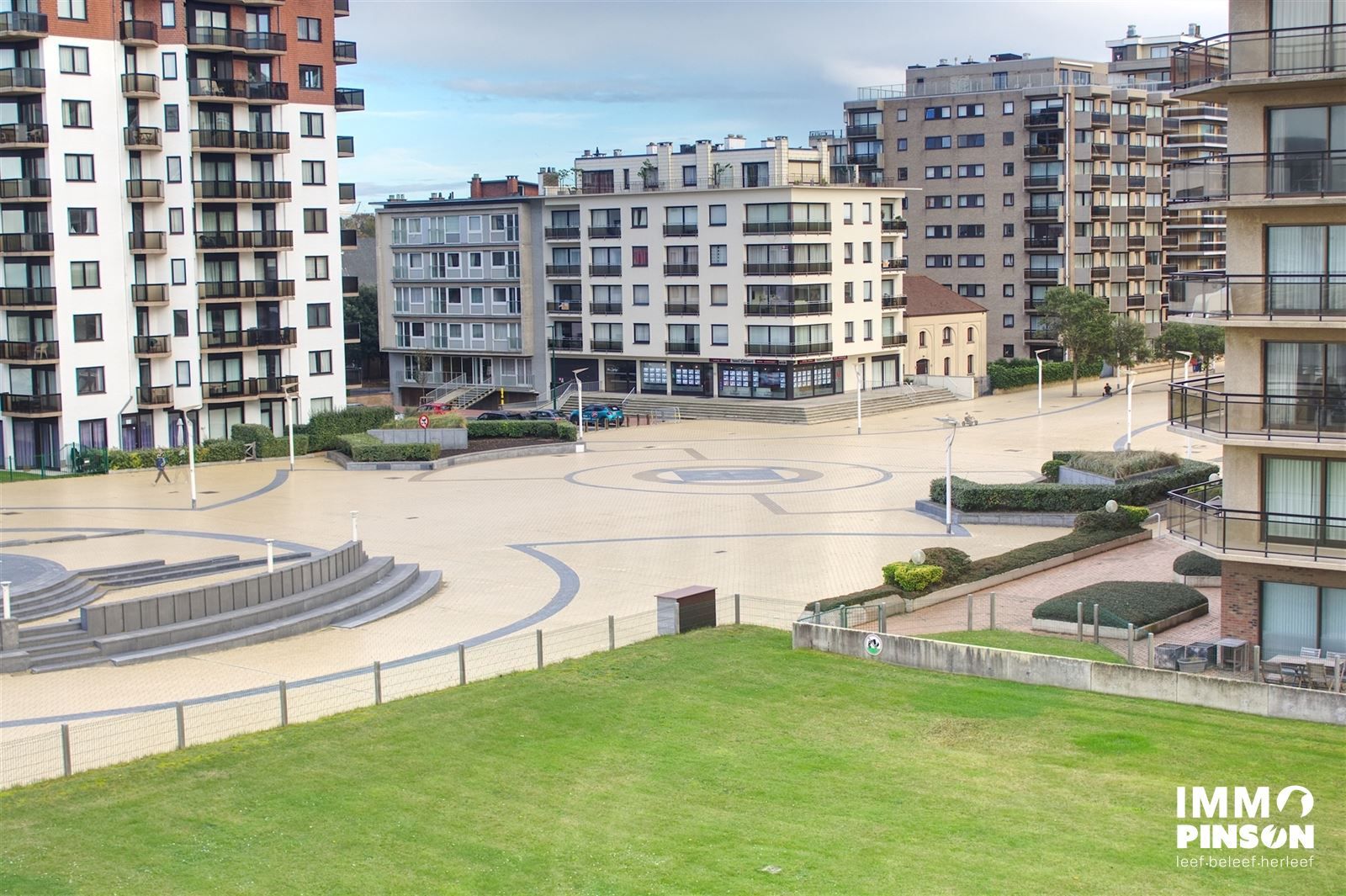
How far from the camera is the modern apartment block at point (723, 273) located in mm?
82438

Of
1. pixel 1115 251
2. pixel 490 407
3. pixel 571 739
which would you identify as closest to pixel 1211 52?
pixel 571 739

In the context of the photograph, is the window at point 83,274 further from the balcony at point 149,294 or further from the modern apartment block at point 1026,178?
the modern apartment block at point 1026,178

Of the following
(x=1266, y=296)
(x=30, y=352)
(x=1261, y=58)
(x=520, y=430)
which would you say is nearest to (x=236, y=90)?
(x=30, y=352)

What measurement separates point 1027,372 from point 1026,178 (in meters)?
15.5

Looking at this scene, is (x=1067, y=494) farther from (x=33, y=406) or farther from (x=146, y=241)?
(x=33, y=406)

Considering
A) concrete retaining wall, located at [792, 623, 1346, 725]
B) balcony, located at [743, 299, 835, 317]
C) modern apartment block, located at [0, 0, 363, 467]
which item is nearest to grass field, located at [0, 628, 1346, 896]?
concrete retaining wall, located at [792, 623, 1346, 725]

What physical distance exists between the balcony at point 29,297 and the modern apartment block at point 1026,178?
180 feet

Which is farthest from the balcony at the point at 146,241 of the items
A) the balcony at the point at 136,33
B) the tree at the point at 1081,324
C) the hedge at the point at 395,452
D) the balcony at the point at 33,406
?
the tree at the point at 1081,324

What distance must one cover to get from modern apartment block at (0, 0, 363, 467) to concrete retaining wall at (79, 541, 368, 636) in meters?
32.7

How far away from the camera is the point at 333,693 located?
27.5m

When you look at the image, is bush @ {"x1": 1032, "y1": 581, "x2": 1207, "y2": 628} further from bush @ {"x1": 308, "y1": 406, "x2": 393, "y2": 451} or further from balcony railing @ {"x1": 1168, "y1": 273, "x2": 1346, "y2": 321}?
bush @ {"x1": 308, "y1": 406, "x2": 393, "y2": 451}

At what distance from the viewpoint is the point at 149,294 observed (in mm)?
66625

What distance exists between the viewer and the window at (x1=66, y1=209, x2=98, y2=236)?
6412 centimetres

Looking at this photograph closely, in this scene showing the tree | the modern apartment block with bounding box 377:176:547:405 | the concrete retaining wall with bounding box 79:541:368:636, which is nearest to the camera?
the concrete retaining wall with bounding box 79:541:368:636
